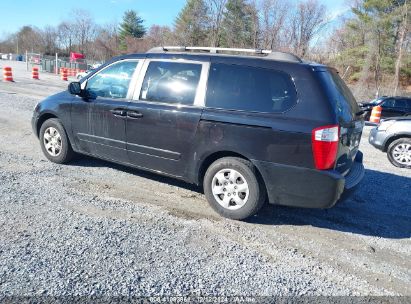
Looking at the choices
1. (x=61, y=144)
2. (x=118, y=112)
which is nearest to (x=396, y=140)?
(x=118, y=112)

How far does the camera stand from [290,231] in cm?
407

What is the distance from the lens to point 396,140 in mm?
8000

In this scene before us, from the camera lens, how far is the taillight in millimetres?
3656

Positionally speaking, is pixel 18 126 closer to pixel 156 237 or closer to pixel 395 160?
pixel 156 237

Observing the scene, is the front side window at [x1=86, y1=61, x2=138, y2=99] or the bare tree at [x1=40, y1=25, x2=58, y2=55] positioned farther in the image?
the bare tree at [x1=40, y1=25, x2=58, y2=55]

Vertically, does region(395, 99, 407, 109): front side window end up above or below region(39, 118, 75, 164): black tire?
above

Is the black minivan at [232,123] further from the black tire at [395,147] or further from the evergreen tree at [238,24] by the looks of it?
the evergreen tree at [238,24]

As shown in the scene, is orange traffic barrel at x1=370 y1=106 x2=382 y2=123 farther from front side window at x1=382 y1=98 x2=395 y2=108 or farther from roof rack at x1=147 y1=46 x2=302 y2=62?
roof rack at x1=147 y1=46 x2=302 y2=62

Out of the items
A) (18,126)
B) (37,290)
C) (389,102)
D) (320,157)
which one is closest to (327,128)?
(320,157)

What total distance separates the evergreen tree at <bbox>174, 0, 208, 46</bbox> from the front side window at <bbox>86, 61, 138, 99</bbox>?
43665mm

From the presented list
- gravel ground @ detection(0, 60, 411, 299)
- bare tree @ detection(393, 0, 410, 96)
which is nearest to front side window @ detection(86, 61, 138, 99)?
gravel ground @ detection(0, 60, 411, 299)

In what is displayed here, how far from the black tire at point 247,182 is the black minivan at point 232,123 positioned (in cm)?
1

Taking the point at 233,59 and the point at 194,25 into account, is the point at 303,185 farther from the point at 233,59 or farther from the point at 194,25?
the point at 194,25

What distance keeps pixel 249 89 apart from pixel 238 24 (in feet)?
135
